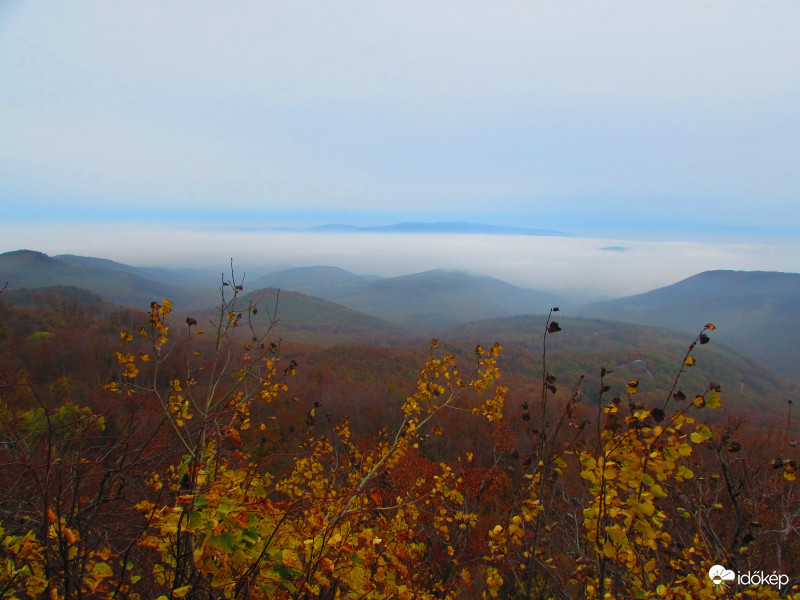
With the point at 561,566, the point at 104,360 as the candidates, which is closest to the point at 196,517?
the point at 561,566

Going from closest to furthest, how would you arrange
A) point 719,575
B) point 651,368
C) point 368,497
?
point 719,575
point 368,497
point 651,368

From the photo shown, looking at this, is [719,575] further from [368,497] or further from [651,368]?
[651,368]

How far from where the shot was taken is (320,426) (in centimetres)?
3422

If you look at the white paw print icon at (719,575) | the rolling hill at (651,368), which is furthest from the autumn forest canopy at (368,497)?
the rolling hill at (651,368)

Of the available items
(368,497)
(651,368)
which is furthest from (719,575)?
(651,368)

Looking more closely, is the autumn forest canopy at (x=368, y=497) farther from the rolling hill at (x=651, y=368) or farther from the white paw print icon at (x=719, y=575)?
the rolling hill at (x=651, y=368)

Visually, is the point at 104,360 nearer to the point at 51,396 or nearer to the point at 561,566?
the point at 51,396

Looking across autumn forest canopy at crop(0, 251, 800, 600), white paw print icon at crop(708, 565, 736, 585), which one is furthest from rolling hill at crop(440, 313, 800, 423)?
white paw print icon at crop(708, 565, 736, 585)

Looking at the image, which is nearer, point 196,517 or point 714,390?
point 196,517

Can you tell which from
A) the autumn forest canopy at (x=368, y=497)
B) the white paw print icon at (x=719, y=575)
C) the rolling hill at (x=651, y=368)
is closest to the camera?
the autumn forest canopy at (x=368, y=497)

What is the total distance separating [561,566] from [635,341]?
196401 millimetres

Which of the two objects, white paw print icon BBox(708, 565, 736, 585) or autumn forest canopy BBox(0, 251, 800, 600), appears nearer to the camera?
autumn forest canopy BBox(0, 251, 800, 600)

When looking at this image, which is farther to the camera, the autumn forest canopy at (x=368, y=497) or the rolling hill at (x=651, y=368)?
the rolling hill at (x=651, y=368)

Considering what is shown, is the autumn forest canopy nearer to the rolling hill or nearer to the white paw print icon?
the white paw print icon
